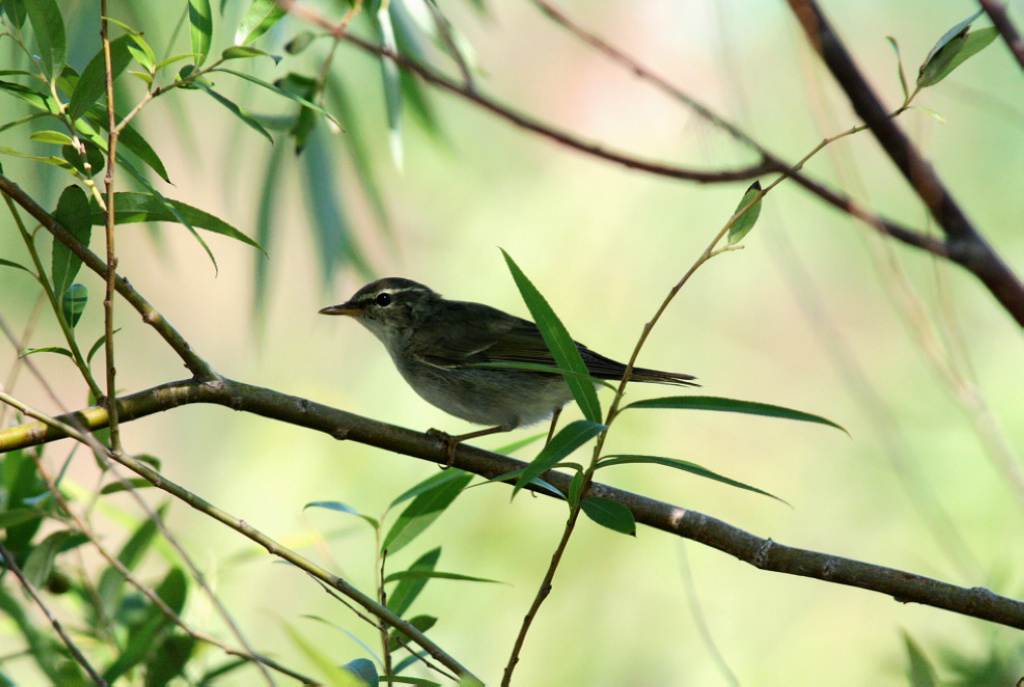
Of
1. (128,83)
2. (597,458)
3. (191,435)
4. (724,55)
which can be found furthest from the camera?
(191,435)

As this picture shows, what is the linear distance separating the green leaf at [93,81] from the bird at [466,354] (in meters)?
1.54

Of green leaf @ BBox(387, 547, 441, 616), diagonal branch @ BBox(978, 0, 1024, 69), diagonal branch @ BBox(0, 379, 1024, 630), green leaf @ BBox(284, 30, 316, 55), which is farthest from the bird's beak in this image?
diagonal branch @ BBox(978, 0, 1024, 69)

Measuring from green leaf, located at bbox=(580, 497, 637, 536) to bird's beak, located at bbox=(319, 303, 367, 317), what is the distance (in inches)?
79.1

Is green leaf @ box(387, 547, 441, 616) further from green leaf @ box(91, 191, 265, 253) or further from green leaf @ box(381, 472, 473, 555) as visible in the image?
green leaf @ box(91, 191, 265, 253)

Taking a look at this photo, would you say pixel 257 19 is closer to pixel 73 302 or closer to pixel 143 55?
pixel 143 55

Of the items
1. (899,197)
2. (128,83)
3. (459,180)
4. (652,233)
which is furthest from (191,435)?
(899,197)

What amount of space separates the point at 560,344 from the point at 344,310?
6.88ft

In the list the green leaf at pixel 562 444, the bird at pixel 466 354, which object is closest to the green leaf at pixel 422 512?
the green leaf at pixel 562 444

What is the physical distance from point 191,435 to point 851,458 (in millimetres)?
3726

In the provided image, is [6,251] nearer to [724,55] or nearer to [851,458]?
[724,55]

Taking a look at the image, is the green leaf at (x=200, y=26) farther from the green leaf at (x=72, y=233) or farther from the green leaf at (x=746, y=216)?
the green leaf at (x=746, y=216)

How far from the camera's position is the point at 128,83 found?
246 centimetres

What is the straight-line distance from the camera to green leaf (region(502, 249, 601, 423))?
1089mm

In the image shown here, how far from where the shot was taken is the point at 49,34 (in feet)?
3.52
